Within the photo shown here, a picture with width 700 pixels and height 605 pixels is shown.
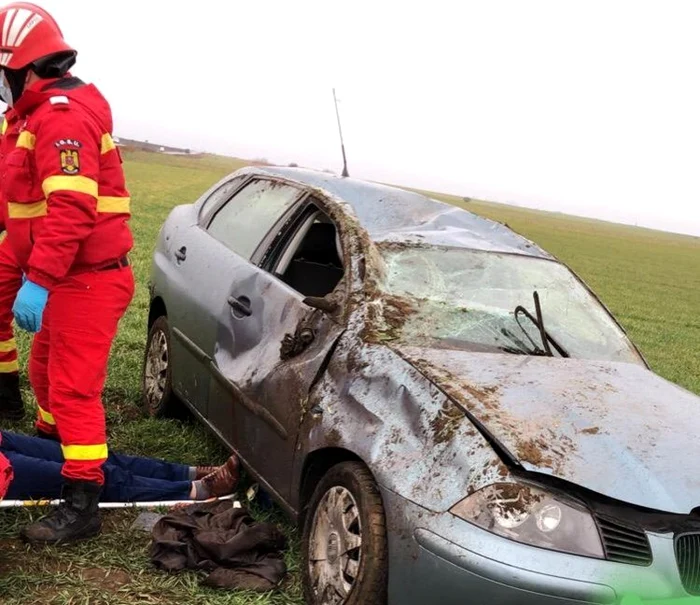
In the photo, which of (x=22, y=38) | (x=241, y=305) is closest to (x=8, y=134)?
(x=22, y=38)

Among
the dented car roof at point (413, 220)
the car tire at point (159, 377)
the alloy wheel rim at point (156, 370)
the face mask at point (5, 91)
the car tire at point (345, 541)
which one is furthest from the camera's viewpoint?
the alloy wheel rim at point (156, 370)

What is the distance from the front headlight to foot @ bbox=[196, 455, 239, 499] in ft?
5.23

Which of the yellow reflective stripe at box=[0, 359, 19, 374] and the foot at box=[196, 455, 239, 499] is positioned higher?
the yellow reflective stripe at box=[0, 359, 19, 374]

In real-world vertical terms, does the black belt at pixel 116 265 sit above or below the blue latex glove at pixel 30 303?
above

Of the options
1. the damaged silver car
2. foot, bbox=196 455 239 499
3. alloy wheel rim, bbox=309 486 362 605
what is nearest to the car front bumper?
the damaged silver car

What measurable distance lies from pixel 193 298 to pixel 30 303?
1.26 metres

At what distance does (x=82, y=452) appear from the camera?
11.1 feet

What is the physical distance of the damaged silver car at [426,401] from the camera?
2.34 m

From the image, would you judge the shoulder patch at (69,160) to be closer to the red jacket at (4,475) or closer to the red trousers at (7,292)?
the red trousers at (7,292)

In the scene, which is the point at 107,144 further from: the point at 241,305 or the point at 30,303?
the point at 241,305

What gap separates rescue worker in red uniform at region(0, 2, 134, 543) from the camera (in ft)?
10.3

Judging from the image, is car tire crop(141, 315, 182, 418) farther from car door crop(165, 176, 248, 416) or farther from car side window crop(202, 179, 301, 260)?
car side window crop(202, 179, 301, 260)

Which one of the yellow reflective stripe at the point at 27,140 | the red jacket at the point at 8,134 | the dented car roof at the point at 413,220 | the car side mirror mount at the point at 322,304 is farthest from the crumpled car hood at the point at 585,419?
the red jacket at the point at 8,134

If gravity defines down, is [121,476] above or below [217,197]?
below
